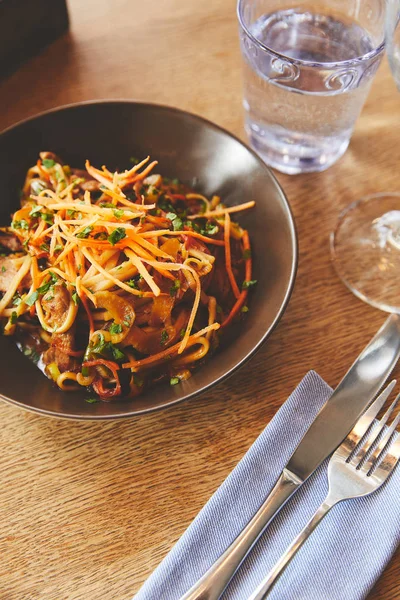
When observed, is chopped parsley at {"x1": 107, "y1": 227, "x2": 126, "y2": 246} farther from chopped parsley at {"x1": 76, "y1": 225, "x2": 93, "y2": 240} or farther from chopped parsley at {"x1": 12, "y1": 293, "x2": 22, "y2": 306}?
chopped parsley at {"x1": 12, "y1": 293, "x2": 22, "y2": 306}

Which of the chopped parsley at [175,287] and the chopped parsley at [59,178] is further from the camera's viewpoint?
the chopped parsley at [59,178]

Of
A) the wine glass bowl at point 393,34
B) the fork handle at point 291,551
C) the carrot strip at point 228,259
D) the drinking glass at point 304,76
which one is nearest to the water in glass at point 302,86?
the drinking glass at point 304,76

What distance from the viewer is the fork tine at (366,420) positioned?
107cm

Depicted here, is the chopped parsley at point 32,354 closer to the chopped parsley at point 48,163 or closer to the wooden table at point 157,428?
the wooden table at point 157,428

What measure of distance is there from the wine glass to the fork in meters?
0.33

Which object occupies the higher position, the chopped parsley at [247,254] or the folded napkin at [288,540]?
the chopped parsley at [247,254]

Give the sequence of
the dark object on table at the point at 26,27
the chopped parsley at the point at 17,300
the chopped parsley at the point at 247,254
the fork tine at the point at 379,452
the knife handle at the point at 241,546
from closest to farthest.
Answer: the knife handle at the point at 241,546, the fork tine at the point at 379,452, the chopped parsley at the point at 17,300, the chopped parsley at the point at 247,254, the dark object on table at the point at 26,27

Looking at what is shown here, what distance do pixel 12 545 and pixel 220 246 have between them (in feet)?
2.26

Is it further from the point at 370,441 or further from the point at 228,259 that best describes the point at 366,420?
the point at 228,259

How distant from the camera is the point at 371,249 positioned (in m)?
1.41

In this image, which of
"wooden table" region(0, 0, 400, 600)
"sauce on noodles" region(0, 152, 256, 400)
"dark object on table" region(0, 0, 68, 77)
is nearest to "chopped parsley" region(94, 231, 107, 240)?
"sauce on noodles" region(0, 152, 256, 400)

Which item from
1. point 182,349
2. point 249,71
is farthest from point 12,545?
point 249,71

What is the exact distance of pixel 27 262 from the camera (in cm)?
118

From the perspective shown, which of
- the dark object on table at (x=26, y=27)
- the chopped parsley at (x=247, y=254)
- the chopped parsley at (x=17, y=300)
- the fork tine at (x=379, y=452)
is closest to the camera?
the fork tine at (x=379, y=452)
